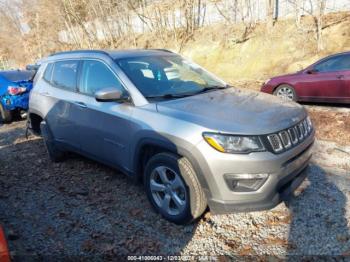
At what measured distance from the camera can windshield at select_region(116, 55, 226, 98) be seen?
362 cm

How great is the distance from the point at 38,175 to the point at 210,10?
16.4 meters

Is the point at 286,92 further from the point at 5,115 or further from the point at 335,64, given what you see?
the point at 5,115

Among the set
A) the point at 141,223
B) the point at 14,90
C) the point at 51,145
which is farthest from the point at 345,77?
the point at 14,90

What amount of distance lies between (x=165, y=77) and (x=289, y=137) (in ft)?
5.44

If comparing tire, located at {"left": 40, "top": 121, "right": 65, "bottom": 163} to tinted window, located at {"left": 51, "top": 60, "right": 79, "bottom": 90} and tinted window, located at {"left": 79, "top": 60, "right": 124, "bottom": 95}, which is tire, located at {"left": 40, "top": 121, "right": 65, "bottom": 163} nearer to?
tinted window, located at {"left": 51, "top": 60, "right": 79, "bottom": 90}

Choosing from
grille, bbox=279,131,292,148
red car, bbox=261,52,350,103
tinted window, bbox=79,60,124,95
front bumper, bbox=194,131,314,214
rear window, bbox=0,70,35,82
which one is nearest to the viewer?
front bumper, bbox=194,131,314,214

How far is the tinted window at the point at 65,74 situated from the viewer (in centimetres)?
443

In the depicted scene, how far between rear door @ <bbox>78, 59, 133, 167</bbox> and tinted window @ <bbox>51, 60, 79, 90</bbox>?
0.22 meters

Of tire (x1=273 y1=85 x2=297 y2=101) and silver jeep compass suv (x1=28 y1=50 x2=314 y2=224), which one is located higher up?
silver jeep compass suv (x1=28 y1=50 x2=314 y2=224)

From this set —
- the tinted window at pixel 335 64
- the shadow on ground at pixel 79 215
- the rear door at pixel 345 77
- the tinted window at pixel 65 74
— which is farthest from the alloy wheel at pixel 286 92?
the tinted window at pixel 65 74

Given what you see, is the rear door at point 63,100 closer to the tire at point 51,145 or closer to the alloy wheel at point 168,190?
the tire at point 51,145

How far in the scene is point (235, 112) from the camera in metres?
3.10

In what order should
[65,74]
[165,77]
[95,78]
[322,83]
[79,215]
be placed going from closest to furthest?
[79,215], [165,77], [95,78], [65,74], [322,83]

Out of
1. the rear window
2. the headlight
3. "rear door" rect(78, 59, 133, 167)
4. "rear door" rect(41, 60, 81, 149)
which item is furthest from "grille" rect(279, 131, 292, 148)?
the rear window
